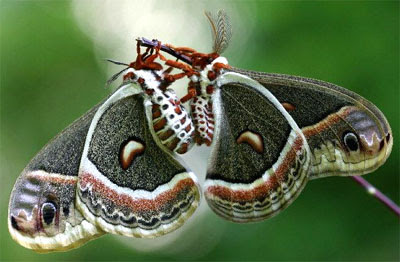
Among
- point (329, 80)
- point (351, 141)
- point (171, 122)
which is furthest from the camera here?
point (329, 80)

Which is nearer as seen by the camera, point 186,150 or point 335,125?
point 335,125

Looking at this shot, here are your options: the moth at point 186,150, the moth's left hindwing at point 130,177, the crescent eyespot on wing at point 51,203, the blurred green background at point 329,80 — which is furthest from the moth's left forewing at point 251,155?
the blurred green background at point 329,80

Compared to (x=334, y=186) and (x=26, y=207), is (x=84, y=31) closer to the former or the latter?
(x=334, y=186)

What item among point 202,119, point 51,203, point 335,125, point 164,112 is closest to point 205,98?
point 202,119

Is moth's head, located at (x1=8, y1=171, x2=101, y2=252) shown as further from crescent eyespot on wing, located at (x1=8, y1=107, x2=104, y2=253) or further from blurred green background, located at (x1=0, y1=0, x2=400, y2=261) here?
blurred green background, located at (x1=0, y1=0, x2=400, y2=261)

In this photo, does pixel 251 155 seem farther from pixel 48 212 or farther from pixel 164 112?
pixel 48 212

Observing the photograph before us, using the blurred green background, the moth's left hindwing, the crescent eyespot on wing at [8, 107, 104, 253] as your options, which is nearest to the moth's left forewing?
the moth's left hindwing

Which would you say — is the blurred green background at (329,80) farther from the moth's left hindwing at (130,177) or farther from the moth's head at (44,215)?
the moth's head at (44,215)
